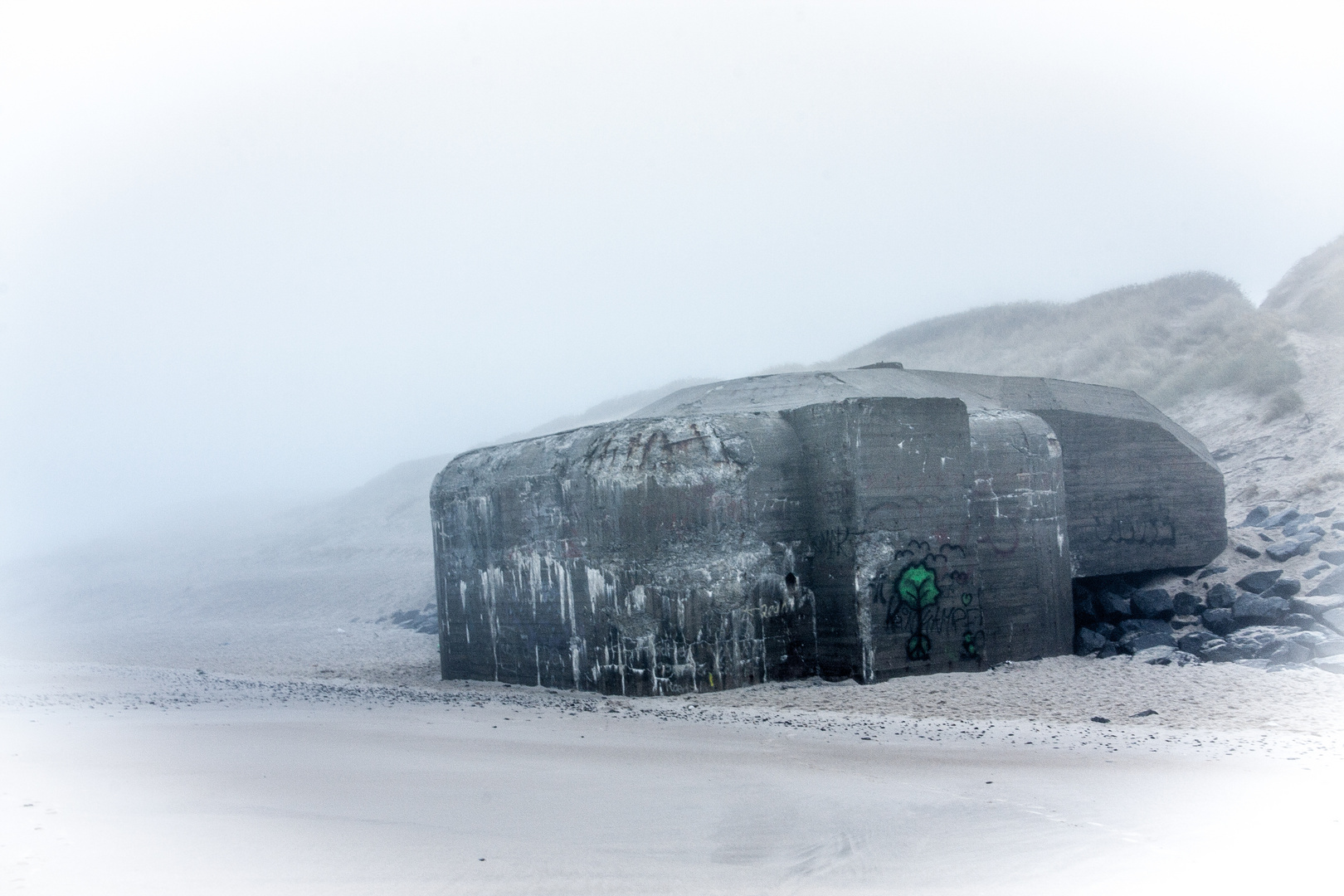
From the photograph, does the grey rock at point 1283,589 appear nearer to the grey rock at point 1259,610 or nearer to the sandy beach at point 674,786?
the grey rock at point 1259,610

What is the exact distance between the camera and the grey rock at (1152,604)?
11688mm

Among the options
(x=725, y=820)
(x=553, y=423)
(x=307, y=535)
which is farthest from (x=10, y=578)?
(x=725, y=820)

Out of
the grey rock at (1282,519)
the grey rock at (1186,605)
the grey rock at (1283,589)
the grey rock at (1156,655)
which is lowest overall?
the grey rock at (1156,655)

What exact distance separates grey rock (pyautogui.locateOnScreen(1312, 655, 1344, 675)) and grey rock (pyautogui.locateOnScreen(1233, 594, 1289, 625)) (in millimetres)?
1578

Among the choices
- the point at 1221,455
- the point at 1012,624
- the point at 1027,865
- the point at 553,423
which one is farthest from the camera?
the point at 553,423

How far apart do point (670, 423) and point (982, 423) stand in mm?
3219

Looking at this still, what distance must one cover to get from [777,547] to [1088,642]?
3.75 meters

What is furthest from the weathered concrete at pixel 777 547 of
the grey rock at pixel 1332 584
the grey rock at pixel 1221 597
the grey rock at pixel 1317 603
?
the grey rock at pixel 1332 584

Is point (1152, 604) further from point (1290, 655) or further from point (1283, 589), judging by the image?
point (1290, 655)

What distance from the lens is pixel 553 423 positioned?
2398 inches

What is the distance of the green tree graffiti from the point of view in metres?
9.64

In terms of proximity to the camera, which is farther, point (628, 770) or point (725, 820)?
point (628, 770)

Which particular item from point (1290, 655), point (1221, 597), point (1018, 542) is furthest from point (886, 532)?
point (1221, 597)

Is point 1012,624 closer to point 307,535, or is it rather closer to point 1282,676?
point 1282,676
